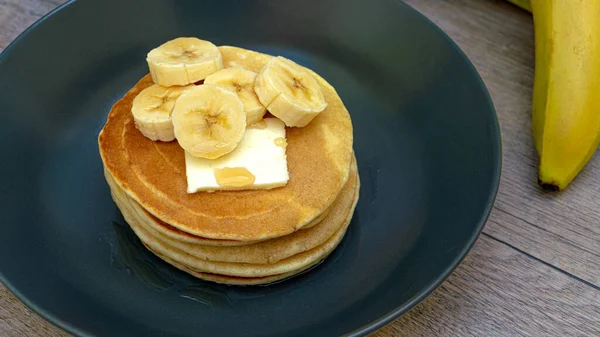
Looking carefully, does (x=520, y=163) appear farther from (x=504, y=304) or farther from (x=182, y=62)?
(x=182, y=62)

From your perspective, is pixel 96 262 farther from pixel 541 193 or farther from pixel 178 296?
pixel 541 193

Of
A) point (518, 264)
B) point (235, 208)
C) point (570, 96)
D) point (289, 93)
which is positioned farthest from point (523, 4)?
point (235, 208)

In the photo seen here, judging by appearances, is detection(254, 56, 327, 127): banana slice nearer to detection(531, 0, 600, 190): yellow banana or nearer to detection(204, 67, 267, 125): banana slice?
detection(204, 67, 267, 125): banana slice

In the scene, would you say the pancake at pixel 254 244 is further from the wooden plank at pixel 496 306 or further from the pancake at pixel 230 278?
the wooden plank at pixel 496 306

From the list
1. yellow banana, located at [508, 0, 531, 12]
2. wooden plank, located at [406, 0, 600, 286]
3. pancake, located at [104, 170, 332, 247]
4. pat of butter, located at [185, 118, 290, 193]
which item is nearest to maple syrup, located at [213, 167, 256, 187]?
pat of butter, located at [185, 118, 290, 193]

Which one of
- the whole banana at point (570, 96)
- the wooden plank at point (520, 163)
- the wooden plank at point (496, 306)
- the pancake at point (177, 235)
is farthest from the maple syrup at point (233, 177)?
the whole banana at point (570, 96)
